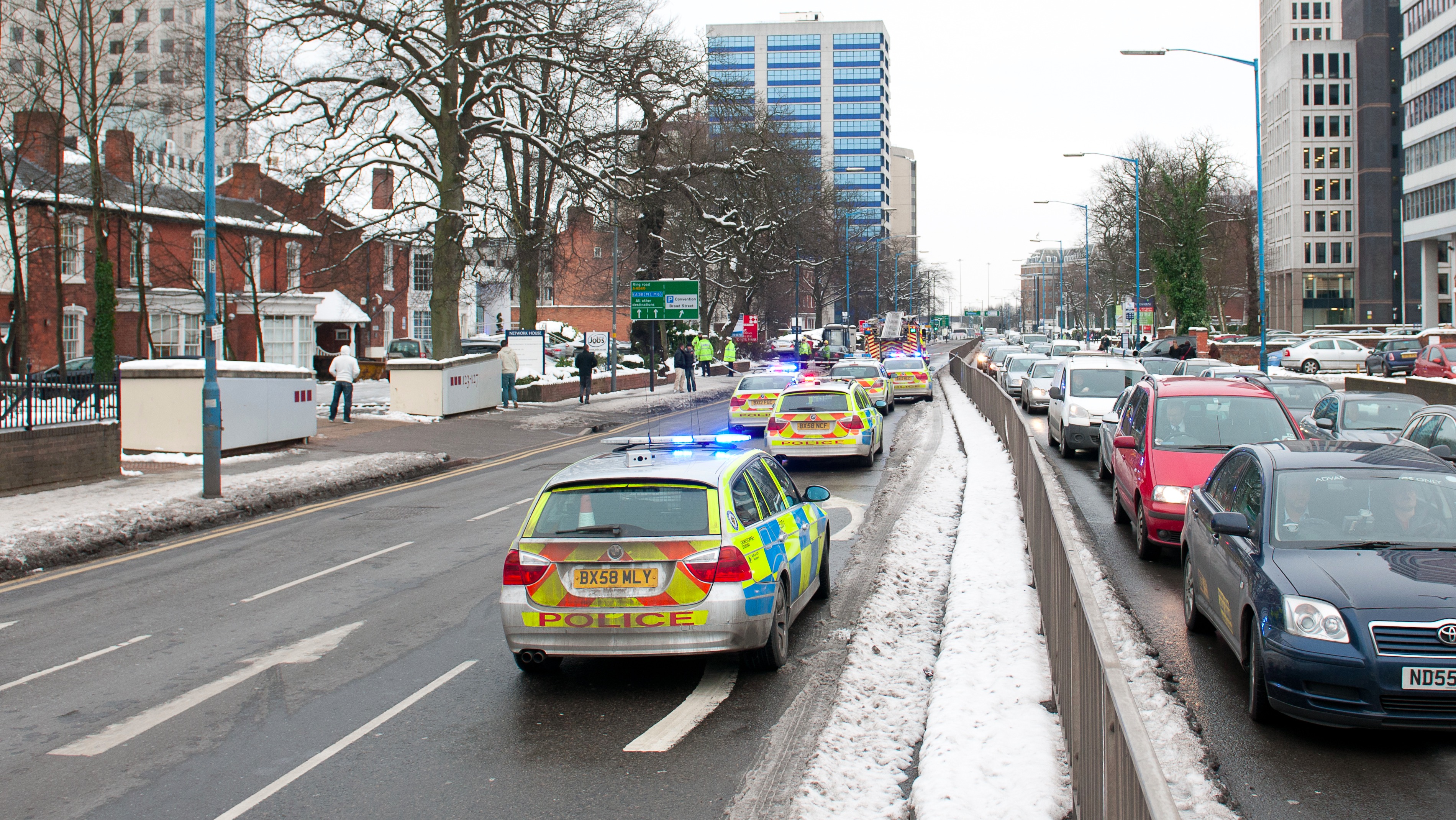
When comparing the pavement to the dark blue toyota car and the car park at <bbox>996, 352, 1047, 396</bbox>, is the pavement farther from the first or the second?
the car park at <bbox>996, 352, 1047, 396</bbox>

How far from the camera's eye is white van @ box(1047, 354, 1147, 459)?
66.0ft

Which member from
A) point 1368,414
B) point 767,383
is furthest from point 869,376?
point 1368,414

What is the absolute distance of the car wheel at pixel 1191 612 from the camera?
836 cm

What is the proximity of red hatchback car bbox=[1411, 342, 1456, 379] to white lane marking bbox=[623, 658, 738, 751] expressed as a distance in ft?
105

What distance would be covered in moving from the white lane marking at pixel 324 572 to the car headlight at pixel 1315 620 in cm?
826

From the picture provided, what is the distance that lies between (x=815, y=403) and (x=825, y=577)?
9953mm

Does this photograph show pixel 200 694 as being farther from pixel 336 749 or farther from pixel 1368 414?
pixel 1368 414

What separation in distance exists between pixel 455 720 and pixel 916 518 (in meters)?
7.86

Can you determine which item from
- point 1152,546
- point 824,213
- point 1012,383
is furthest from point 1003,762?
point 824,213

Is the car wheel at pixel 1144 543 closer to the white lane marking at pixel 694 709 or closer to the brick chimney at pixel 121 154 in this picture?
the white lane marking at pixel 694 709

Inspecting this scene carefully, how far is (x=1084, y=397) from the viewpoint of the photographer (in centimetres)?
2078

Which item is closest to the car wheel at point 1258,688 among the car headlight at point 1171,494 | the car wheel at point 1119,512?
the car headlight at point 1171,494

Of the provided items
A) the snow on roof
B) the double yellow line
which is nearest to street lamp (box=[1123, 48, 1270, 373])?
the double yellow line

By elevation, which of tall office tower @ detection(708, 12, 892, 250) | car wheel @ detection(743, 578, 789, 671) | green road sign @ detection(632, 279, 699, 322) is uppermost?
tall office tower @ detection(708, 12, 892, 250)
